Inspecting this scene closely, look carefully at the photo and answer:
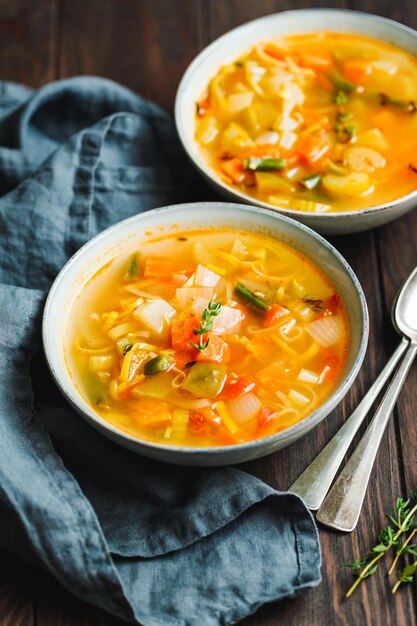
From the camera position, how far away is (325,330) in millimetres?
3266

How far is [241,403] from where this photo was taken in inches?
120

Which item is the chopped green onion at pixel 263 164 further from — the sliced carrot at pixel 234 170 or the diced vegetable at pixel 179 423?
the diced vegetable at pixel 179 423

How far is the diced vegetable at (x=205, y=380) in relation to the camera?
3064 mm

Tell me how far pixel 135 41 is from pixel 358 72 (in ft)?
4.53

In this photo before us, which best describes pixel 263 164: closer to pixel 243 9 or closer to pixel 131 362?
pixel 131 362

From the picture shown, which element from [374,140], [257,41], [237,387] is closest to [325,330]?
[237,387]

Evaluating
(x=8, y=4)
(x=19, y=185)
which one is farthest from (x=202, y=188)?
(x=8, y=4)

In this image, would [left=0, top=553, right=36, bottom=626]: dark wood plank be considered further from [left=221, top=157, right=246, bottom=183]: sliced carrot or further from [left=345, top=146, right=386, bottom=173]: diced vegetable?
[left=345, top=146, right=386, bottom=173]: diced vegetable

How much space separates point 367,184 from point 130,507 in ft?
5.90

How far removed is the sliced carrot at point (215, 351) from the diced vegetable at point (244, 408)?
17cm

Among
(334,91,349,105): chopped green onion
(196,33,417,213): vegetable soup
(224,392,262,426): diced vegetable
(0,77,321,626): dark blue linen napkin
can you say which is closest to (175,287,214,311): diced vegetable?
(224,392,262,426): diced vegetable

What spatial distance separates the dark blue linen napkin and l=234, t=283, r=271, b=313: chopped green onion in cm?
63

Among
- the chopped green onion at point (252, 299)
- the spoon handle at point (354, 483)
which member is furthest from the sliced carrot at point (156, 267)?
the spoon handle at point (354, 483)

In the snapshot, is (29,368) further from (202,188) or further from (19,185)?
(202,188)
